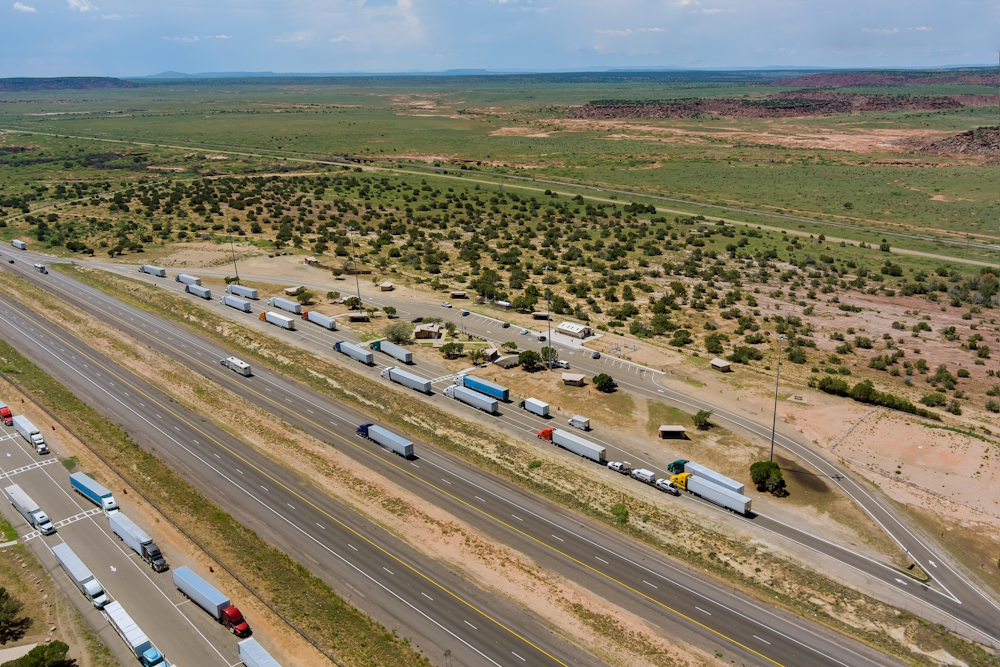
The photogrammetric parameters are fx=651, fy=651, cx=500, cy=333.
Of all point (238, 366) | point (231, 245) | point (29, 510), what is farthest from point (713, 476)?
point (231, 245)

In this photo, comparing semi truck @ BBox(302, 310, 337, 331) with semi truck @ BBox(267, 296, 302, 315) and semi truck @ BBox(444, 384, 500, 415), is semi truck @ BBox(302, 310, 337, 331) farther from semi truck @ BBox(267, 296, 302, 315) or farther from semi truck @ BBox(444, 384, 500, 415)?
semi truck @ BBox(444, 384, 500, 415)

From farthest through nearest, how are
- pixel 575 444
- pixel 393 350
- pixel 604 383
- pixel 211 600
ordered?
pixel 393 350 < pixel 604 383 < pixel 575 444 < pixel 211 600

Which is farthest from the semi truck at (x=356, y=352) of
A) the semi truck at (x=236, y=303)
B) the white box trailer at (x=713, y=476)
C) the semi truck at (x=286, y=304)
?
the white box trailer at (x=713, y=476)

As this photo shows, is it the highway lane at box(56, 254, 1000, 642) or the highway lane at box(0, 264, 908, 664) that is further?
the highway lane at box(56, 254, 1000, 642)

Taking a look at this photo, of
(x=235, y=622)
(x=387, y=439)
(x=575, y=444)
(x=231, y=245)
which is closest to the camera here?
(x=235, y=622)

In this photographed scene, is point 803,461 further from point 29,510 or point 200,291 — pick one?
point 200,291

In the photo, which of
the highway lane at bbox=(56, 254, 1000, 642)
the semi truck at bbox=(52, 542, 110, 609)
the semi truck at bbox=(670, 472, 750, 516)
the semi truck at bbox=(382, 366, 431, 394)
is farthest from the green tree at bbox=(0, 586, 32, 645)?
the semi truck at bbox=(670, 472, 750, 516)

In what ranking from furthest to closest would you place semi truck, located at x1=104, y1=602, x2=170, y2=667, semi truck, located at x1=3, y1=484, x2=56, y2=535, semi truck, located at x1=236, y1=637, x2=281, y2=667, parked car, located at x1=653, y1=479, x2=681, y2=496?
→ parked car, located at x1=653, y1=479, x2=681, y2=496
semi truck, located at x1=3, y1=484, x2=56, y2=535
semi truck, located at x1=104, y1=602, x2=170, y2=667
semi truck, located at x1=236, y1=637, x2=281, y2=667
